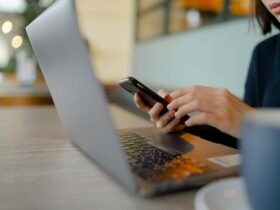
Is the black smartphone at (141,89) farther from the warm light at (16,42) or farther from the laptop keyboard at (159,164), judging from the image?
the warm light at (16,42)

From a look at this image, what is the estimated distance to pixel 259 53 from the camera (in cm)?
106

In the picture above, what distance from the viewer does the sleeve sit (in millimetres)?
1061

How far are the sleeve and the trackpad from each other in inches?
19.3

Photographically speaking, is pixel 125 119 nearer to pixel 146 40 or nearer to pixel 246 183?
pixel 246 183

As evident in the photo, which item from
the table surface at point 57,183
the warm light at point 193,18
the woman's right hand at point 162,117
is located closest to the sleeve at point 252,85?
the woman's right hand at point 162,117

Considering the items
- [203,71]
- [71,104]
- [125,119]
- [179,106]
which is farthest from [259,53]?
[203,71]

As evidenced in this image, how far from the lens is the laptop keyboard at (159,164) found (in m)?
0.40

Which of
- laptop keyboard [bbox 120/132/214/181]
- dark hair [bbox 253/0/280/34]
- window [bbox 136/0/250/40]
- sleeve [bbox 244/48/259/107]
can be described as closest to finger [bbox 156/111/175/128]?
laptop keyboard [bbox 120/132/214/181]

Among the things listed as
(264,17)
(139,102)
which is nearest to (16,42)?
(264,17)

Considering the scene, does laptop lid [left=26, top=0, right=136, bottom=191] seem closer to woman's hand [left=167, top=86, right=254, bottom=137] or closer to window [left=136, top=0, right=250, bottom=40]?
woman's hand [left=167, top=86, right=254, bottom=137]

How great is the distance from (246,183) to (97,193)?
0.63 ft

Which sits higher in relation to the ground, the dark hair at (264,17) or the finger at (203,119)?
the dark hair at (264,17)

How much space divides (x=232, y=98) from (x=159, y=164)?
24 cm

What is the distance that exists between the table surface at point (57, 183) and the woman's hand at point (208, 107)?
0.19 metres
